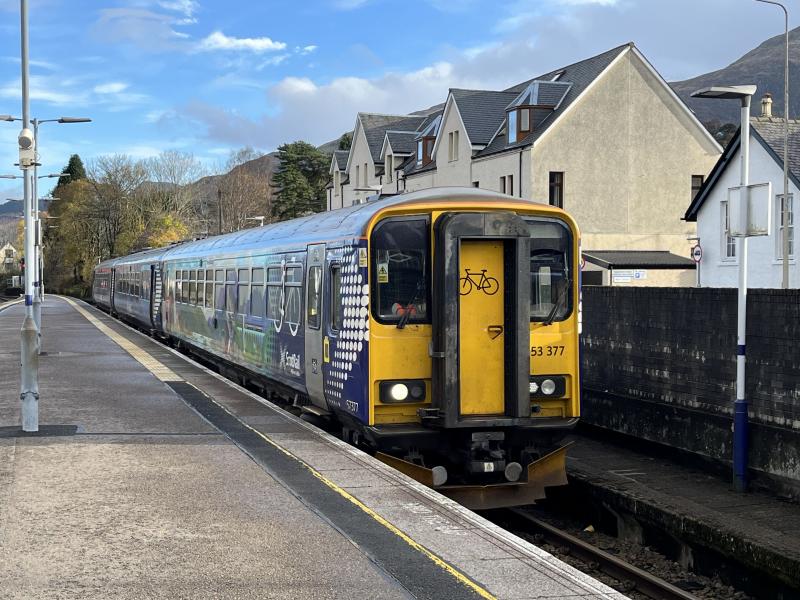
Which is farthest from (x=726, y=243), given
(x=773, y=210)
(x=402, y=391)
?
(x=402, y=391)

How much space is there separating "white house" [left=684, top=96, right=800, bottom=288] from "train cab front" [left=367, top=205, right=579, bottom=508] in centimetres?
1943

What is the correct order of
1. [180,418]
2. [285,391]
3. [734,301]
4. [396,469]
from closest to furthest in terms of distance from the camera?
[396,469]
[734,301]
[180,418]
[285,391]

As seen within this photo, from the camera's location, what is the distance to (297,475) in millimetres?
8344

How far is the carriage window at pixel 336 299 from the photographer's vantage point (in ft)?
31.8

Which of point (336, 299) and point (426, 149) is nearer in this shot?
point (336, 299)

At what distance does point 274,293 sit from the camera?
13094 millimetres

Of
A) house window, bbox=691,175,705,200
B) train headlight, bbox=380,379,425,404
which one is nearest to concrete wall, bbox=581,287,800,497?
train headlight, bbox=380,379,425,404

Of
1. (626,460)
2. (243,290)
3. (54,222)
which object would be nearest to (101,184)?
(54,222)

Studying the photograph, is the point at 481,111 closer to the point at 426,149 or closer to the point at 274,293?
the point at 426,149

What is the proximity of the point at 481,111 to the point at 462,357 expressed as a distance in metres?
36.6

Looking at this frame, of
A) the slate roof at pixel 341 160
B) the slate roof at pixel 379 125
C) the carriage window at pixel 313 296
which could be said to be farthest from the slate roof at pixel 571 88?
the carriage window at pixel 313 296

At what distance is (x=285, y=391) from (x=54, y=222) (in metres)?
113

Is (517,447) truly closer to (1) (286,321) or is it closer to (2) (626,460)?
(2) (626,460)

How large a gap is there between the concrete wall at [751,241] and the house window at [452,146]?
1526 centimetres
